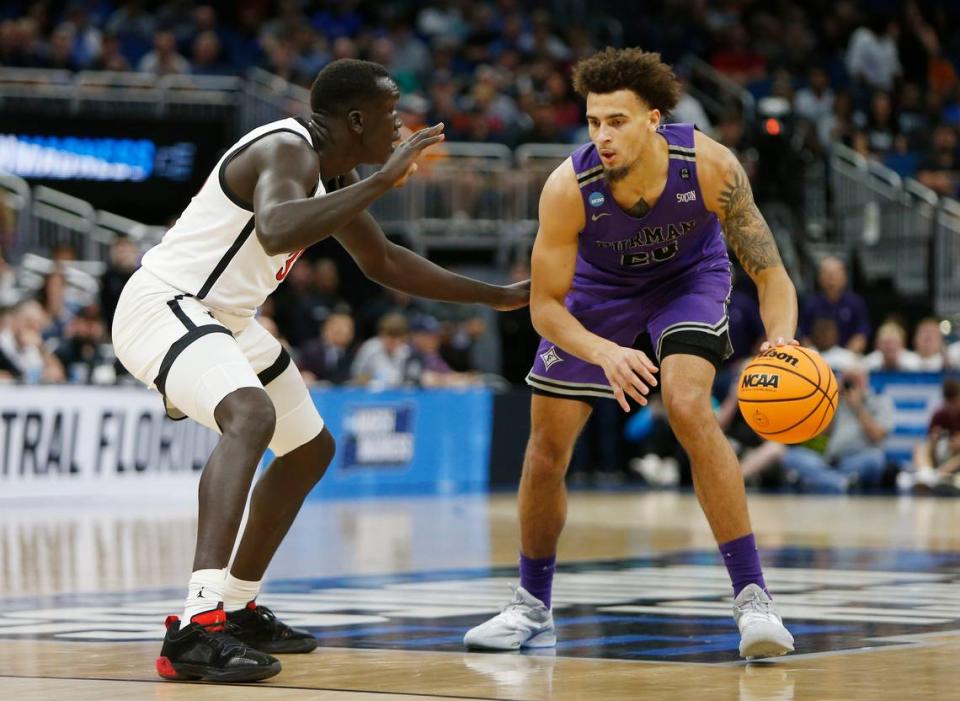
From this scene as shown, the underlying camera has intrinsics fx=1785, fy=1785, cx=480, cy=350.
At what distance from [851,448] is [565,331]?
Answer: 12773mm

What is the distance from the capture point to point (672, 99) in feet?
21.9

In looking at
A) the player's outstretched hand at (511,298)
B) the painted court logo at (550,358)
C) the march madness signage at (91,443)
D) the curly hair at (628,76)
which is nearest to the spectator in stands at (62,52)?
the march madness signage at (91,443)

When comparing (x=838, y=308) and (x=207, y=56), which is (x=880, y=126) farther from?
(x=207, y=56)

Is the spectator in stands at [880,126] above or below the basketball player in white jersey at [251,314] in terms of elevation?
above

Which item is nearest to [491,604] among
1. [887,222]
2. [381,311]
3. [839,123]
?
[381,311]

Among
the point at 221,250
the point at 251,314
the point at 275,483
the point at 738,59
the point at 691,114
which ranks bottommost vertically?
the point at 275,483

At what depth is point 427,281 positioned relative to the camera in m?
7.12

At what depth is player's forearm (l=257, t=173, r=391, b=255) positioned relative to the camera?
19.0 ft

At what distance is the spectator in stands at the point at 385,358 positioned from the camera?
60.5ft

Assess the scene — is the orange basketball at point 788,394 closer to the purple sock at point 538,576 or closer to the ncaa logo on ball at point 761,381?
the ncaa logo on ball at point 761,381

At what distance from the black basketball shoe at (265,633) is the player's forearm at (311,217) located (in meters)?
1.50

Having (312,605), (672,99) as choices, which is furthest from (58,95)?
(672,99)

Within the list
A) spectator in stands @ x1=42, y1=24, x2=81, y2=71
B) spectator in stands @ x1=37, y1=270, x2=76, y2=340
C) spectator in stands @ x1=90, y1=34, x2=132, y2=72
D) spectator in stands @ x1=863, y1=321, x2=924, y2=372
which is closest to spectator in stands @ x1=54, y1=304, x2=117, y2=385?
spectator in stands @ x1=37, y1=270, x2=76, y2=340

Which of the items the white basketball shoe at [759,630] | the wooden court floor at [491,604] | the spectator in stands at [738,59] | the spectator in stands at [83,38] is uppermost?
the spectator in stands at [738,59]
